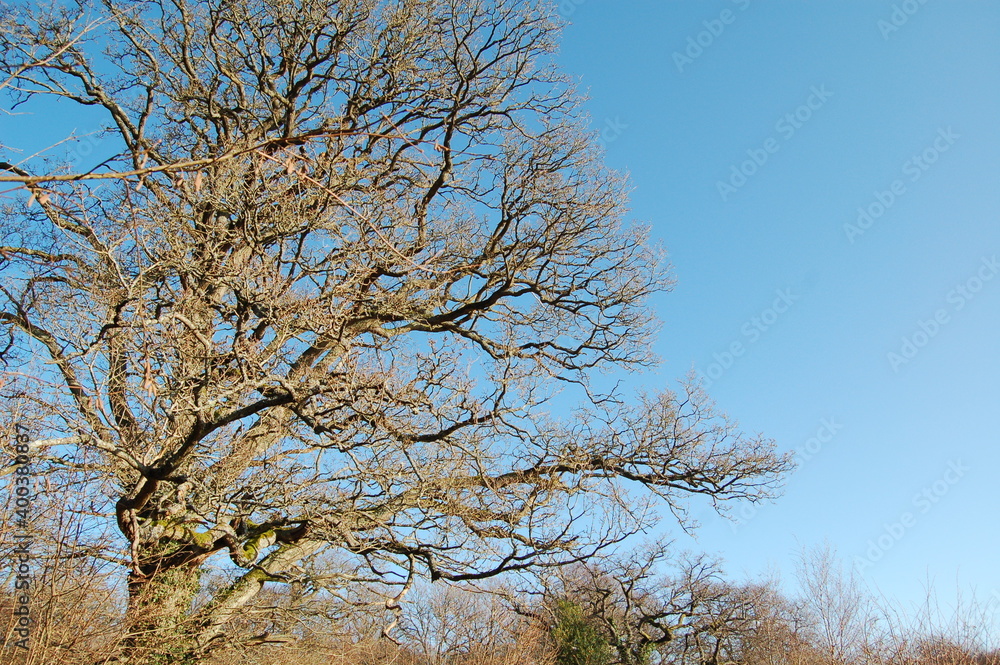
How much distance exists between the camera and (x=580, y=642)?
20984 millimetres

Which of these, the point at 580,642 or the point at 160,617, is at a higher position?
the point at 160,617

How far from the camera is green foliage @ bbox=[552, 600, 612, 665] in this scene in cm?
2050

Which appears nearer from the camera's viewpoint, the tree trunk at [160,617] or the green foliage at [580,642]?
the tree trunk at [160,617]

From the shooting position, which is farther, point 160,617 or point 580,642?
point 580,642

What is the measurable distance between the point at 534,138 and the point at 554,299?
99.4 inches

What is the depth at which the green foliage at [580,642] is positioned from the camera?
20500 mm

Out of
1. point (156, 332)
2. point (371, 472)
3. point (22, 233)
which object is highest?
point (22, 233)

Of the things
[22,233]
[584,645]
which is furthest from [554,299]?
[584,645]

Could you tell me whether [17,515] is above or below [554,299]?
below

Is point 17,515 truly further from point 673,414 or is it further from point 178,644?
point 673,414

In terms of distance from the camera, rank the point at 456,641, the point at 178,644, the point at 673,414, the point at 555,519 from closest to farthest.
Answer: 1. the point at 178,644
2. the point at 555,519
3. the point at 673,414
4. the point at 456,641

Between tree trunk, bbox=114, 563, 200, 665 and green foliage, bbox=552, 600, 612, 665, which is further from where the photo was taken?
green foliage, bbox=552, 600, 612, 665

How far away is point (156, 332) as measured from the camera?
561 cm

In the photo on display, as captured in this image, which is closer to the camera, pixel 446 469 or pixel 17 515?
pixel 17 515
